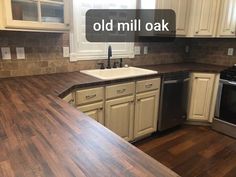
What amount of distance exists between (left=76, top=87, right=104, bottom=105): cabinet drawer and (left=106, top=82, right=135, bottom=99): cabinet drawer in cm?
9

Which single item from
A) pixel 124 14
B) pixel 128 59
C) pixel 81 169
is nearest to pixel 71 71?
pixel 128 59

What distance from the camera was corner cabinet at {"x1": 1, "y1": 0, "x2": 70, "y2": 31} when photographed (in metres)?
1.65

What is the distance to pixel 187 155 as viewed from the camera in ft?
7.67

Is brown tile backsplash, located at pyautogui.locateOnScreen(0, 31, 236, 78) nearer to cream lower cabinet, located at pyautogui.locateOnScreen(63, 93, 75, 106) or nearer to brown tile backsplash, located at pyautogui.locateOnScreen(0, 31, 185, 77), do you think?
brown tile backsplash, located at pyautogui.locateOnScreen(0, 31, 185, 77)

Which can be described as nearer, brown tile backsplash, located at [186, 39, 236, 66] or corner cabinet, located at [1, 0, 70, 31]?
corner cabinet, located at [1, 0, 70, 31]

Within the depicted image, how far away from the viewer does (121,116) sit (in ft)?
7.57

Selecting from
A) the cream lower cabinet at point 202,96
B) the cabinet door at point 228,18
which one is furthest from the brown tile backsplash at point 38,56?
the cabinet door at point 228,18

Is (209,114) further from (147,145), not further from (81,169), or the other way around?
(81,169)

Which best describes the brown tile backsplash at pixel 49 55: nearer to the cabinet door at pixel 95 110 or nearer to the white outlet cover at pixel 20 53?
the white outlet cover at pixel 20 53

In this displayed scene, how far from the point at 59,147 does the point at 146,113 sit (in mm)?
1839

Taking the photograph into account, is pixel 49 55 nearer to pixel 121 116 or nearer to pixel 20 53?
pixel 20 53

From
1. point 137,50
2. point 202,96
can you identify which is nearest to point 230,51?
point 202,96

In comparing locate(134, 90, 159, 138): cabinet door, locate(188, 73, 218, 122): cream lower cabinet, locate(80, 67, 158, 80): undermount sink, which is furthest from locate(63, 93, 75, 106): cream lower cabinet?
locate(188, 73, 218, 122): cream lower cabinet

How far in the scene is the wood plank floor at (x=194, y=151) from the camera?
6.85 ft
